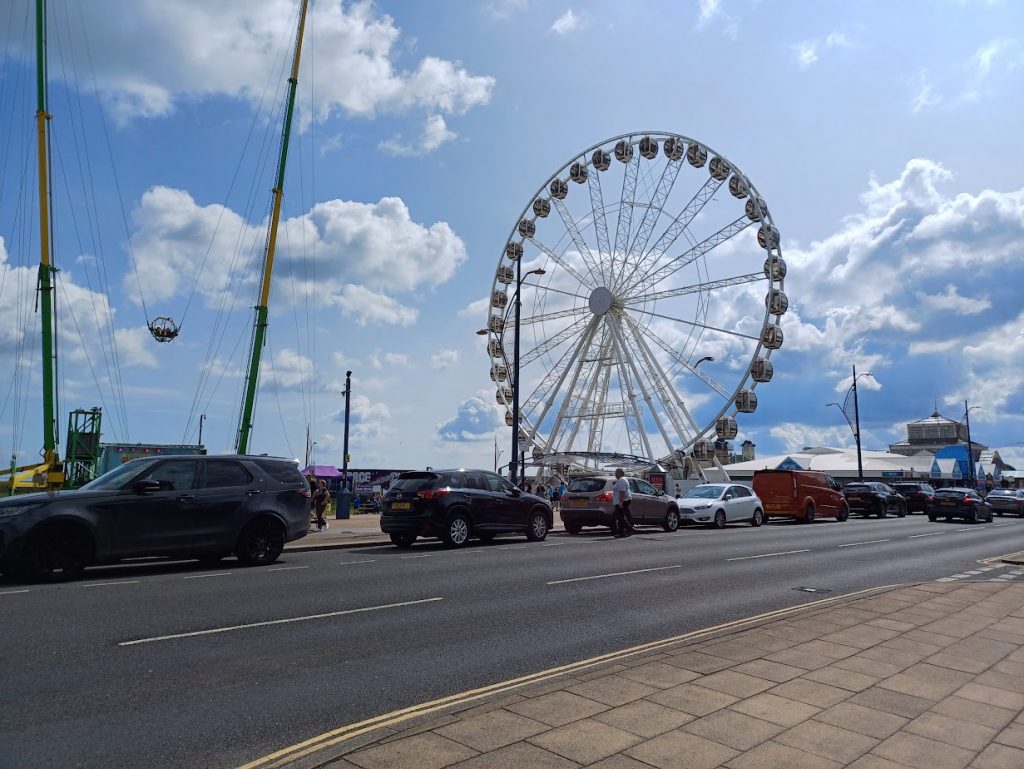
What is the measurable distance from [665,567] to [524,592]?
378 cm

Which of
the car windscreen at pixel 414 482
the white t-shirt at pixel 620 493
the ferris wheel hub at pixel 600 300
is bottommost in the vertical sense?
the white t-shirt at pixel 620 493

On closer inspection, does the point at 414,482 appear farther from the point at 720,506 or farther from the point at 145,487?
the point at 720,506

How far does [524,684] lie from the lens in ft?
18.7

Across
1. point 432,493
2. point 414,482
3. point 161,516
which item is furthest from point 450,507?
point 161,516

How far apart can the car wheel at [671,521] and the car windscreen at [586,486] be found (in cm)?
259

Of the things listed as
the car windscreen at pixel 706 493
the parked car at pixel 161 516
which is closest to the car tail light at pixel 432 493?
the parked car at pixel 161 516

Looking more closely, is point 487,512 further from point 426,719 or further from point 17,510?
point 426,719

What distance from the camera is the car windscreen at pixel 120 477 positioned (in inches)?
450

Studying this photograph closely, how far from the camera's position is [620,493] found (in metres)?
20.5

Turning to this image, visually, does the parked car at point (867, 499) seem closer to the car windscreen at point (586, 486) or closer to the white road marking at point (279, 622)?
the car windscreen at point (586, 486)

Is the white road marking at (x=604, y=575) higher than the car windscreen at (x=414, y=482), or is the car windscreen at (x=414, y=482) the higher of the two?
the car windscreen at (x=414, y=482)

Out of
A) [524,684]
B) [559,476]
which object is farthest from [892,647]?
[559,476]

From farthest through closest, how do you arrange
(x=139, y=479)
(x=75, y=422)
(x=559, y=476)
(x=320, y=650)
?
(x=559, y=476)
(x=75, y=422)
(x=139, y=479)
(x=320, y=650)

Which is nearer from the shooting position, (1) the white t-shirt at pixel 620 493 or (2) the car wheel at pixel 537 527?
(2) the car wheel at pixel 537 527
